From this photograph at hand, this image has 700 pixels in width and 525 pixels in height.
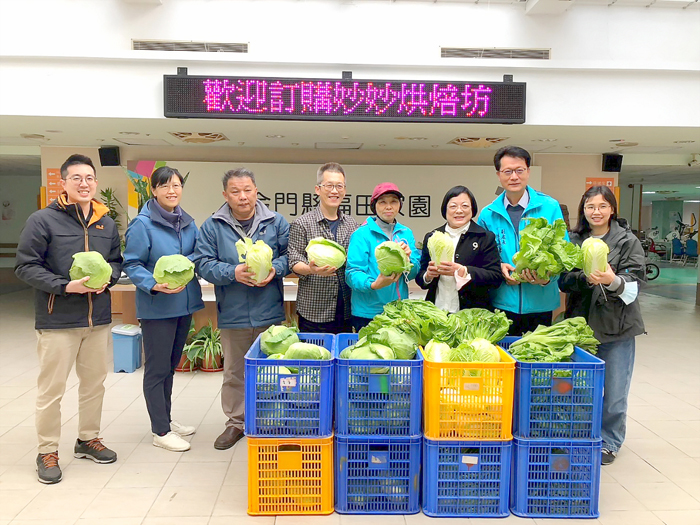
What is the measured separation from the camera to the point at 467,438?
259 cm

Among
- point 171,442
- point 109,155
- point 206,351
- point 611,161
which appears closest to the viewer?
point 171,442

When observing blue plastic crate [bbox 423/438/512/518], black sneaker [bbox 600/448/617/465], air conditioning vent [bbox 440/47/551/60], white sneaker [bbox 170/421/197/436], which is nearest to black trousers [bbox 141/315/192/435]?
white sneaker [bbox 170/421/197/436]

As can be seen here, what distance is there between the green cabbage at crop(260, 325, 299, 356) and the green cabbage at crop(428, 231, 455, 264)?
3.03 feet

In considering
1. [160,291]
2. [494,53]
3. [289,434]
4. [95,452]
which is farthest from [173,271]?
[494,53]

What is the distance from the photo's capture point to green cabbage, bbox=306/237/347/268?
10.3ft

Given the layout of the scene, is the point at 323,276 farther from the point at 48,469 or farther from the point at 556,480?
the point at 48,469

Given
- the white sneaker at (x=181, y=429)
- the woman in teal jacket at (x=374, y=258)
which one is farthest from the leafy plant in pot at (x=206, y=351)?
the woman in teal jacket at (x=374, y=258)

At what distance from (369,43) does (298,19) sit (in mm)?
775

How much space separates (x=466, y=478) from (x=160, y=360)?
1932 mm

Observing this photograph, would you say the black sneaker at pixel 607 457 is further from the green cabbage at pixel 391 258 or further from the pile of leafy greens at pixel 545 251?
the green cabbage at pixel 391 258

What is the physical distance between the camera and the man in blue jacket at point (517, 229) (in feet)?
10.3

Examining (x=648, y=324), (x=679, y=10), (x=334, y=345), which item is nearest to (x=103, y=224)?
(x=334, y=345)

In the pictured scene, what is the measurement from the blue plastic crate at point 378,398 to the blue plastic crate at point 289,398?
7 centimetres

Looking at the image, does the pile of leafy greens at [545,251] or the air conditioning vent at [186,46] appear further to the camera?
the air conditioning vent at [186,46]
